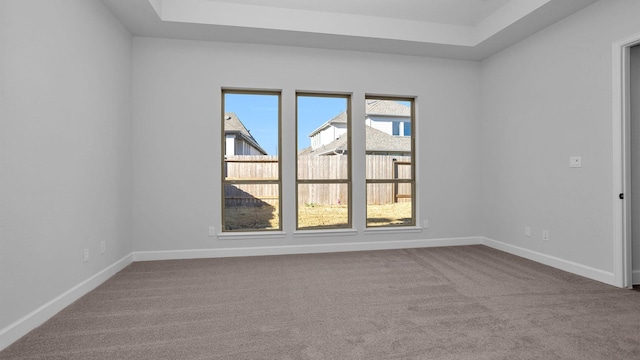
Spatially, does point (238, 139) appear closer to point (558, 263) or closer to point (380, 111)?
point (380, 111)

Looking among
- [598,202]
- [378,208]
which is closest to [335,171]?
[378,208]

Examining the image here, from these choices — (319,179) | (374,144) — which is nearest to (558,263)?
(374,144)

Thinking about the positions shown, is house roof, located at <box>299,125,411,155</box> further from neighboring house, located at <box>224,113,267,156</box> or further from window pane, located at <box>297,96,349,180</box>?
neighboring house, located at <box>224,113,267,156</box>

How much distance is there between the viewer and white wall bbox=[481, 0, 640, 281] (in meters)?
3.28

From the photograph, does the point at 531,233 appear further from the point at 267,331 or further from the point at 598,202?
the point at 267,331

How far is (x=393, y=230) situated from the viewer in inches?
189

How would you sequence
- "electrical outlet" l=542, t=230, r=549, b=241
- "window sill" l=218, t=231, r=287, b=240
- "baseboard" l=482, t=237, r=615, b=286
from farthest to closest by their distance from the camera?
1. "window sill" l=218, t=231, r=287, b=240
2. "electrical outlet" l=542, t=230, r=549, b=241
3. "baseboard" l=482, t=237, r=615, b=286

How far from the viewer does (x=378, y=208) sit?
4.89 m

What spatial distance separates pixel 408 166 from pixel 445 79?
140 centimetres

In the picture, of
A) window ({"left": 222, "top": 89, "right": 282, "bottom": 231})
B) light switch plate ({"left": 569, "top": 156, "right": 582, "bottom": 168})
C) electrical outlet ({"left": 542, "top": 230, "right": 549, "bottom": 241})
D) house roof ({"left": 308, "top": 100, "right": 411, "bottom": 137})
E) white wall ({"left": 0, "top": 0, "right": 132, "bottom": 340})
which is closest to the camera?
white wall ({"left": 0, "top": 0, "right": 132, "bottom": 340})

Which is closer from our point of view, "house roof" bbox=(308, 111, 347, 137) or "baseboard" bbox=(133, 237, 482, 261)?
"baseboard" bbox=(133, 237, 482, 261)

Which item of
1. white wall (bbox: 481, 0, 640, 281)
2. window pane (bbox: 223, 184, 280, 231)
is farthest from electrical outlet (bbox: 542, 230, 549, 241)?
window pane (bbox: 223, 184, 280, 231)

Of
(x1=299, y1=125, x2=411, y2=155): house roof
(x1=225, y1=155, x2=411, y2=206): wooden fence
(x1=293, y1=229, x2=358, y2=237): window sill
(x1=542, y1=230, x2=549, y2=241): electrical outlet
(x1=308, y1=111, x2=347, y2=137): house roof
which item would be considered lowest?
(x1=293, y1=229, x2=358, y2=237): window sill

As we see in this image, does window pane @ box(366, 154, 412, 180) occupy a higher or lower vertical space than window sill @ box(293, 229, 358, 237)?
higher
